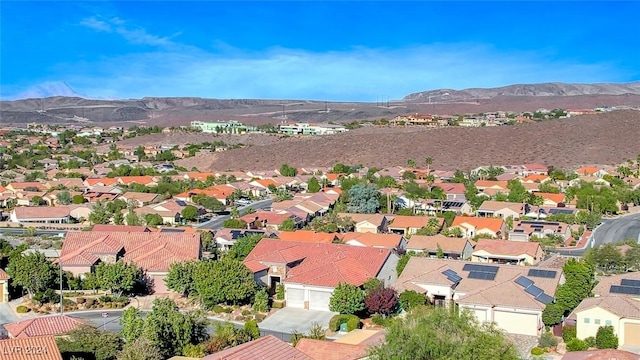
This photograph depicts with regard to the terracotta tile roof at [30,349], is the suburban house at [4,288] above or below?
below

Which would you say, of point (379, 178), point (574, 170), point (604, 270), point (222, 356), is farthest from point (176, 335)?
point (574, 170)

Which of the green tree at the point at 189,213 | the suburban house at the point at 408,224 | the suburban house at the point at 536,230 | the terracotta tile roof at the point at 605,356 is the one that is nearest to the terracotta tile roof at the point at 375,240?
the suburban house at the point at 408,224

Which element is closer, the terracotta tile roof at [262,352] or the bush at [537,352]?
the terracotta tile roof at [262,352]

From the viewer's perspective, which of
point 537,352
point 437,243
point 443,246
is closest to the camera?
point 537,352

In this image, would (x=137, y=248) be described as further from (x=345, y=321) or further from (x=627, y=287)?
(x=627, y=287)

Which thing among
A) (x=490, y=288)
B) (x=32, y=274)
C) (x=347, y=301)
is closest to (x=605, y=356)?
(x=490, y=288)

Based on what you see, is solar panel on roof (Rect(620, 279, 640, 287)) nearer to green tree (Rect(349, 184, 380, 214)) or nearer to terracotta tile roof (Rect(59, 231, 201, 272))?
terracotta tile roof (Rect(59, 231, 201, 272))

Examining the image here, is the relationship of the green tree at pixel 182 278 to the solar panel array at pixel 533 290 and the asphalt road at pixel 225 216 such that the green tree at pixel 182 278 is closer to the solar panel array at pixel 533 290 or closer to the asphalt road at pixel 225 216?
the solar panel array at pixel 533 290
